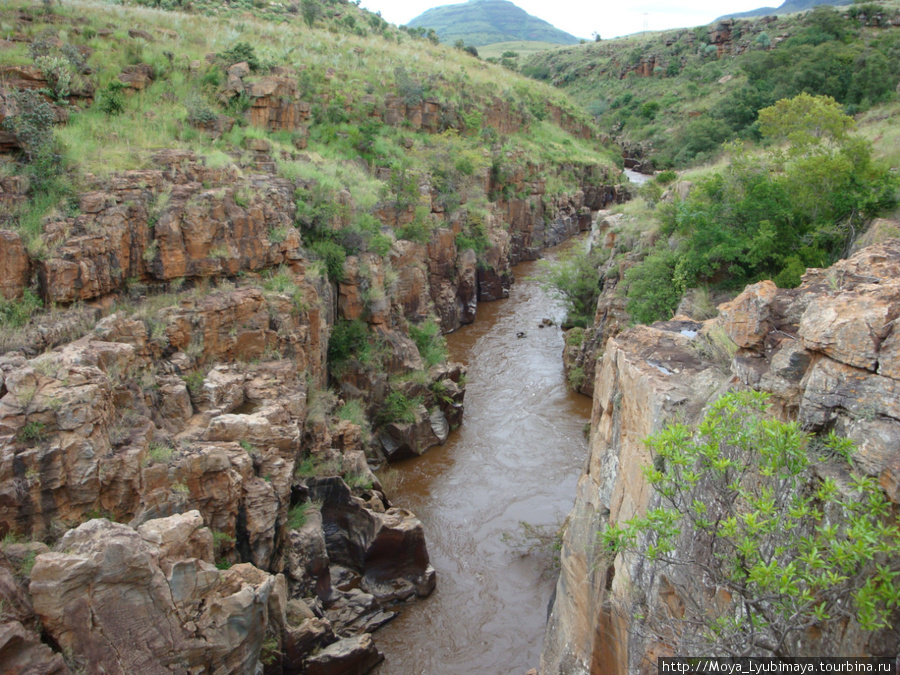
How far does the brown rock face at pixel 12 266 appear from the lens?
1182 cm

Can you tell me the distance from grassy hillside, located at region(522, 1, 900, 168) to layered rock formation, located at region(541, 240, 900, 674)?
30551 millimetres

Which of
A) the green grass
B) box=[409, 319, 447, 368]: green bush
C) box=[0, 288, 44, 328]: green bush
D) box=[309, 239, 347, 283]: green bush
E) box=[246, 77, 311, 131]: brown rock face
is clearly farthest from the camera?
the green grass

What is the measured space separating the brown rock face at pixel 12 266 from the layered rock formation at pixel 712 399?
11.7m

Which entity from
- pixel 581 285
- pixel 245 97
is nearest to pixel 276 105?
pixel 245 97

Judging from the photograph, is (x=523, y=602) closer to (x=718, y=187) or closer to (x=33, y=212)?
(x=718, y=187)

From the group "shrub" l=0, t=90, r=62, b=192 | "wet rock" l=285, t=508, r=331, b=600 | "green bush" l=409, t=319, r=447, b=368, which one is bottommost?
"wet rock" l=285, t=508, r=331, b=600

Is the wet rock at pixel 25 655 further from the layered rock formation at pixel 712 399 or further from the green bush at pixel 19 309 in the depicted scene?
the layered rock formation at pixel 712 399

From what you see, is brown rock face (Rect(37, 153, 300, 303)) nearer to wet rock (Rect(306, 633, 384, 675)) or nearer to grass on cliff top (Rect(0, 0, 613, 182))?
grass on cliff top (Rect(0, 0, 613, 182))

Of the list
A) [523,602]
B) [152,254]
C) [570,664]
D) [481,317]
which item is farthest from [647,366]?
[481,317]

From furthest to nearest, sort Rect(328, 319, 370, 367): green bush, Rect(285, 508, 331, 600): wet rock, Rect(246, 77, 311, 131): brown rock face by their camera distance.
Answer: Rect(246, 77, 311, 131): brown rock face
Rect(328, 319, 370, 367): green bush
Rect(285, 508, 331, 600): wet rock

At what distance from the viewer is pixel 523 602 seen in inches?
554

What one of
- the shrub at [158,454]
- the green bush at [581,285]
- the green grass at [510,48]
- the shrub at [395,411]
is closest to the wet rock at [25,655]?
the shrub at [158,454]

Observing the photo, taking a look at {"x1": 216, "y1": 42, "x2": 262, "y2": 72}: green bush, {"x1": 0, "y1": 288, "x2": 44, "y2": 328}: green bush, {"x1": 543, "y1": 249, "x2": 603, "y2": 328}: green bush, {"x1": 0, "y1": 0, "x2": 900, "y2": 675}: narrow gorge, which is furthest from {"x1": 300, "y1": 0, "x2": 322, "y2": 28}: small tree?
{"x1": 0, "y1": 288, "x2": 44, "y2": 328}: green bush

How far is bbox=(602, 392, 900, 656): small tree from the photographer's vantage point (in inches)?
181
